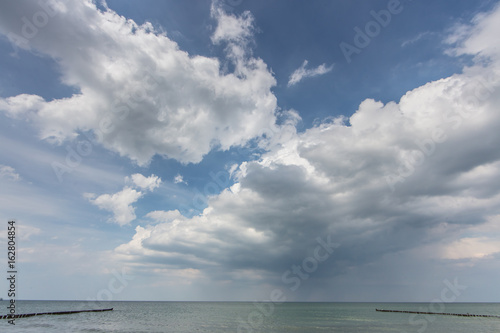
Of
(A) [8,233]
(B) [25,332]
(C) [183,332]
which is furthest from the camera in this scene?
(C) [183,332]

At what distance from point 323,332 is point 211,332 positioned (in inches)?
998

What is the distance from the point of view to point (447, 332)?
67.2 meters

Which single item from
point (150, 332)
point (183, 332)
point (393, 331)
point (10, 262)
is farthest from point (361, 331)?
point (10, 262)

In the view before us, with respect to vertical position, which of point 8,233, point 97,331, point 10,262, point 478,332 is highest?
point 8,233

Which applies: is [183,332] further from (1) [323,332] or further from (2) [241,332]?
(1) [323,332]

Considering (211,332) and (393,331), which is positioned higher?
(211,332)

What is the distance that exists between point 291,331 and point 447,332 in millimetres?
36864

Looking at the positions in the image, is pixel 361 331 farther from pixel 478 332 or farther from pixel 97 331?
pixel 97 331

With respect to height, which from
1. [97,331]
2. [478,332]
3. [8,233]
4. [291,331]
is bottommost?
[478,332]

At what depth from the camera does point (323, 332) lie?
214ft

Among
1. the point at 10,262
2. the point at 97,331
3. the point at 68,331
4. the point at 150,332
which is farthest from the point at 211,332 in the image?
the point at 10,262

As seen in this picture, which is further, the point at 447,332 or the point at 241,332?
the point at 447,332

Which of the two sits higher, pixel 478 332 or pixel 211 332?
pixel 211 332

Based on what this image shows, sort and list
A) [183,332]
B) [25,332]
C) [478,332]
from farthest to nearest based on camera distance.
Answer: [478,332] → [183,332] → [25,332]
